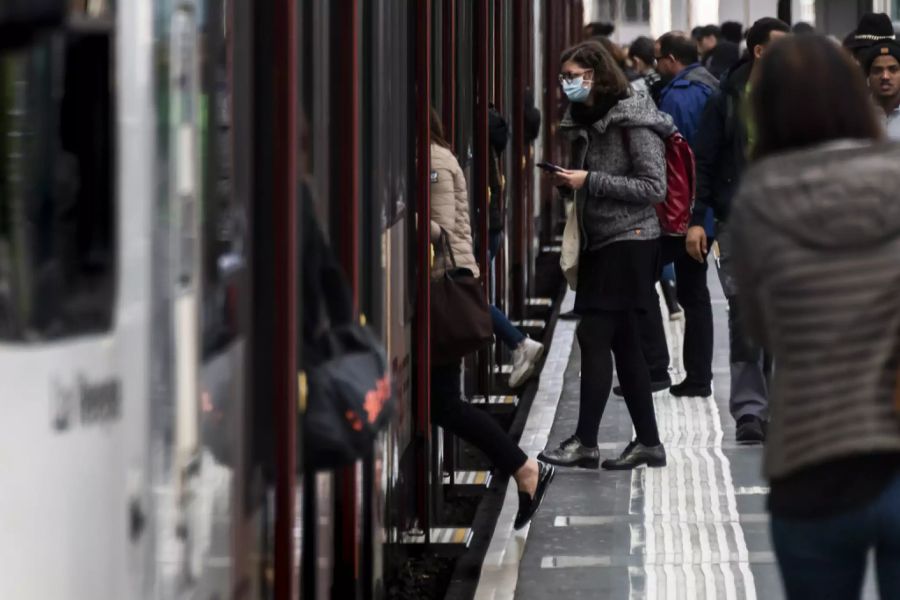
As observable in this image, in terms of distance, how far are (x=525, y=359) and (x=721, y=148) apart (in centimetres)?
161

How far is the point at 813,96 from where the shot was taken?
128 inches

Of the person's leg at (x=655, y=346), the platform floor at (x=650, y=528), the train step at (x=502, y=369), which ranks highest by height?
the person's leg at (x=655, y=346)

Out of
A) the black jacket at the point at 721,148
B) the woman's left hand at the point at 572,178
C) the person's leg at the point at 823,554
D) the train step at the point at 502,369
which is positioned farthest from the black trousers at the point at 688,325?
the person's leg at the point at 823,554

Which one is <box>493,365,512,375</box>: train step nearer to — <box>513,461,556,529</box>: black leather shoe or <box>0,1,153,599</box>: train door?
<box>513,461,556,529</box>: black leather shoe

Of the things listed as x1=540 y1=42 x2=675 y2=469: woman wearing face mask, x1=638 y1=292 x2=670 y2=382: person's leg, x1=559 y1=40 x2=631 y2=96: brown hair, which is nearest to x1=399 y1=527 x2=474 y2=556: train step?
x1=540 y1=42 x2=675 y2=469: woman wearing face mask

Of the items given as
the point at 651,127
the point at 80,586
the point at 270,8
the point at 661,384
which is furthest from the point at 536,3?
the point at 80,586

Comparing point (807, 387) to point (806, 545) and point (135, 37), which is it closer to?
point (806, 545)

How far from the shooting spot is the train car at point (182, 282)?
2289 mm

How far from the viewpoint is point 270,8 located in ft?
10.8

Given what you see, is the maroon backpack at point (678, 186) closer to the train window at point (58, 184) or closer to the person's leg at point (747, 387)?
the person's leg at point (747, 387)

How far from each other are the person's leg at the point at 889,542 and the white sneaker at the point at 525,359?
594 cm

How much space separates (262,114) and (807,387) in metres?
0.97

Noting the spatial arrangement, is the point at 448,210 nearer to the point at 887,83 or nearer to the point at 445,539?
the point at 445,539

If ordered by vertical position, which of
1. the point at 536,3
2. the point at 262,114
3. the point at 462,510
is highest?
the point at 536,3
